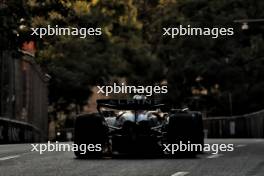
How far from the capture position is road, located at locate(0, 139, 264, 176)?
36.3 feet

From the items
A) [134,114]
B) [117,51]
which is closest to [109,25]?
[117,51]

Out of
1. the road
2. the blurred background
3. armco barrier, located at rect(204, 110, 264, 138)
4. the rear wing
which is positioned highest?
the blurred background

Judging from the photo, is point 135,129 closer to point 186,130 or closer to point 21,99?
point 186,130

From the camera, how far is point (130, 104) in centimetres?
1446

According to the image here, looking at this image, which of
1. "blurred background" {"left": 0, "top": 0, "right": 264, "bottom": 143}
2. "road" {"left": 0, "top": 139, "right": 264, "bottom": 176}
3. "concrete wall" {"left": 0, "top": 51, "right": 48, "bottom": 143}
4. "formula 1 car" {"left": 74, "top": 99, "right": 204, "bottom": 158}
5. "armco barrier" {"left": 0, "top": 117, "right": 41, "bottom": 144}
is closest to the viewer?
"road" {"left": 0, "top": 139, "right": 264, "bottom": 176}

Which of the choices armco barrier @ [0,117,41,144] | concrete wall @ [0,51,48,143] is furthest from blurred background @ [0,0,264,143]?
armco barrier @ [0,117,41,144]

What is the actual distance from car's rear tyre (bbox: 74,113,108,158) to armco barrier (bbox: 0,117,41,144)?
13.7m

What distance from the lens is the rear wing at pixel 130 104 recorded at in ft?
47.4

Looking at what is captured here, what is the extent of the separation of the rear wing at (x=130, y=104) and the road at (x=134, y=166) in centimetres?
103

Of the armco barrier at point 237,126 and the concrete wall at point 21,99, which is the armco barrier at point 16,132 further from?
the armco barrier at point 237,126

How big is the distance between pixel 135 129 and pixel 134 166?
1877 mm

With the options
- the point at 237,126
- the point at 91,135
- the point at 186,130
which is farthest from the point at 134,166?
the point at 237,126

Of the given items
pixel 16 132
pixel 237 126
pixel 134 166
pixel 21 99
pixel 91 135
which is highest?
pixel 21 99

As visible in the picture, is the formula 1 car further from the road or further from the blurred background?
the blurred background
